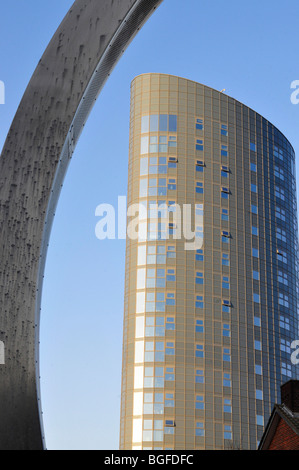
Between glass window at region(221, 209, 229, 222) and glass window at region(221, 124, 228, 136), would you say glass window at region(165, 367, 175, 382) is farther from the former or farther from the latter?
glass window at region(221, 124, 228, 136)

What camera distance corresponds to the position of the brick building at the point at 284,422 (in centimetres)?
2323

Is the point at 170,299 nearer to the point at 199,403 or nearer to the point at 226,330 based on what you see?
the point at 226,330

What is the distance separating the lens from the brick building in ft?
76.2

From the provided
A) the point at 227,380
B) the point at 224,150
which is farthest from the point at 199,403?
the point at 224,150

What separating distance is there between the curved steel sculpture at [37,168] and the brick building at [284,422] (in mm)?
17295

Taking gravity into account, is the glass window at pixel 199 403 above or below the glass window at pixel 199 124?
below

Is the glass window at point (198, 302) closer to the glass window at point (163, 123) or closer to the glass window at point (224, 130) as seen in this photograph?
the glass window at point (163, 123)

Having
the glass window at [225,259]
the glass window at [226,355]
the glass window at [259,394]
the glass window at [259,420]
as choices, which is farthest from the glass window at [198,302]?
the glass window at [259,420]

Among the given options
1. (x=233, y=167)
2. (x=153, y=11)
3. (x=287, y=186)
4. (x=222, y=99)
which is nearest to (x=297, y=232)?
(x=287, y=186)

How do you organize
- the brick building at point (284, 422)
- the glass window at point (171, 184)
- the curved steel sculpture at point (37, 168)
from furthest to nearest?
the glass window at point (171, 184), the brick building at point (284, 422), the curved steel sculpture at point (37, 168)

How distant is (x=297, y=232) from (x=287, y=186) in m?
5.68

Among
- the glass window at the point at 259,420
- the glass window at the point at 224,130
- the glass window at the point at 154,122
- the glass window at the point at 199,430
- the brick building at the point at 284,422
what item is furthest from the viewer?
the glass window at the point at 224,130

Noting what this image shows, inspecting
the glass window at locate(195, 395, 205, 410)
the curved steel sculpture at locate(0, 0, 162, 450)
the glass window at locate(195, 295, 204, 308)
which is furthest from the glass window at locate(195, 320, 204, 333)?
the curved steel sculpture at locate(0, 0, 162, 450)

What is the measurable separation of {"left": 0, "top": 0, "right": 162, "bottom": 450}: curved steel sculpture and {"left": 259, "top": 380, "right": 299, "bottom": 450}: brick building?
17295 millimetres
